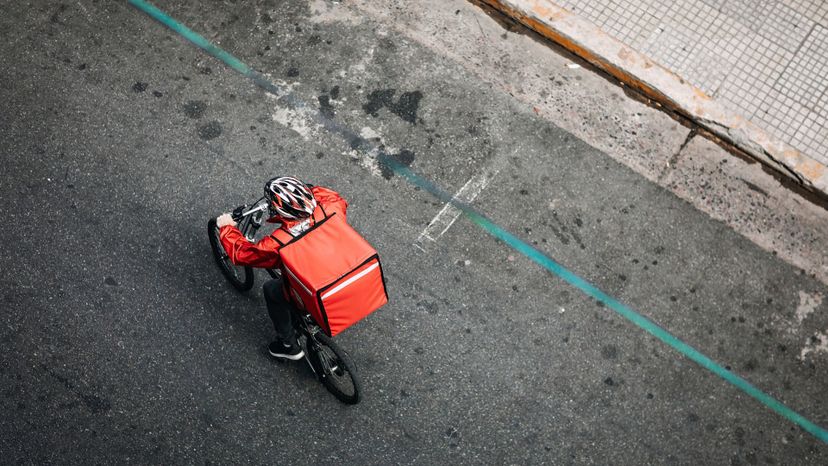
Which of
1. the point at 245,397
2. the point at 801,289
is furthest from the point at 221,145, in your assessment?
the point at 801,289

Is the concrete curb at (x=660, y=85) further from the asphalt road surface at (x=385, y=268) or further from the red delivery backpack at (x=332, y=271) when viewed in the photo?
the red delivery backpack at (x=332, y=271)

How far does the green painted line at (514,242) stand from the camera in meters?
5.96

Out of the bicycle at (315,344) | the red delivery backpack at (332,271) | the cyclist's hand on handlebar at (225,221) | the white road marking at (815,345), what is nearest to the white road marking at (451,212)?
the bicycle at (315,344)

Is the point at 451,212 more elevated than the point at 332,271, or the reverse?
the point at 332,271

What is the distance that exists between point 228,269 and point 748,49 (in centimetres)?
544

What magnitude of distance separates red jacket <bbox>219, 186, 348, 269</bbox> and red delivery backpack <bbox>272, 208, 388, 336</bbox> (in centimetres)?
8

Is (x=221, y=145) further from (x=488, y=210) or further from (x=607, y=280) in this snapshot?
(x=607, y=280)

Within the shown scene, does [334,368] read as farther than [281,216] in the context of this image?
Yes

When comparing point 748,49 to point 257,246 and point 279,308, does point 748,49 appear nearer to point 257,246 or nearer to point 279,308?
point 279,308

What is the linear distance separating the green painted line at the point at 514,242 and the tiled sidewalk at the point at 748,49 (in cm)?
244

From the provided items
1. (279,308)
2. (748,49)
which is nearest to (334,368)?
(279,308)

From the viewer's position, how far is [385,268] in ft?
20.4

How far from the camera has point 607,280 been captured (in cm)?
632

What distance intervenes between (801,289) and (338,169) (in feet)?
13.6
